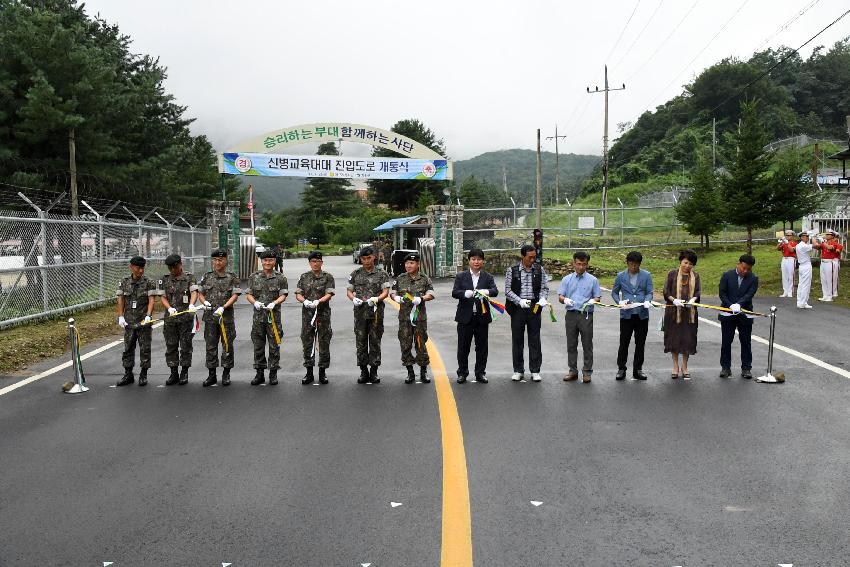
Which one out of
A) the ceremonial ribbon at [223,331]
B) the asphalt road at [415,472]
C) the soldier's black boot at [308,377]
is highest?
the ceremonial ribbon at [223,331]

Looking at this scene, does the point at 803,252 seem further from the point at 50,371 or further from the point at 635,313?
the point at 50,371

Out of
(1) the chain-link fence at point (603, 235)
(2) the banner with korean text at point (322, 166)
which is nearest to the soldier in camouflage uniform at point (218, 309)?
(2) the banner with korean text at point (322, 166)

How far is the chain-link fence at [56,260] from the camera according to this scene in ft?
39.1

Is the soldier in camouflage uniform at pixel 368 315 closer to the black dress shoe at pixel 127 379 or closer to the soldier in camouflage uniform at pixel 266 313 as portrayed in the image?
the soldier in camouflage uniform at pixel 266 313

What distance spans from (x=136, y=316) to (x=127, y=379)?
765mm

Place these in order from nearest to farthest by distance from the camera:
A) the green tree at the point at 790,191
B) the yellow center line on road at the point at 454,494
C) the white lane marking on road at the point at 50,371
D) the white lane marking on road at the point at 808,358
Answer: the yellow center line on road at the point at 454,494 → the white lane marking on road at the point at 50,371 → the white lane marking on road at the point at 808,358 → the green tree at the point at 790,191

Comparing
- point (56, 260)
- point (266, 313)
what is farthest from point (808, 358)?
point (56, 260)

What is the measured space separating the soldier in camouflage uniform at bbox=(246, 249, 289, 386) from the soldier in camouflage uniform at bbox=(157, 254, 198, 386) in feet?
2.53

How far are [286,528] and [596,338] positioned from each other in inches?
326

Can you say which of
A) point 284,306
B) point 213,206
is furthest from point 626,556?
point 213,206

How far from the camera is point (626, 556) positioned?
355 cm

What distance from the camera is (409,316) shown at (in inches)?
322

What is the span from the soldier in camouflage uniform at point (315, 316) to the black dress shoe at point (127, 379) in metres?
2.02

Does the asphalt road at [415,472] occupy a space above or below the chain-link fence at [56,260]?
below
